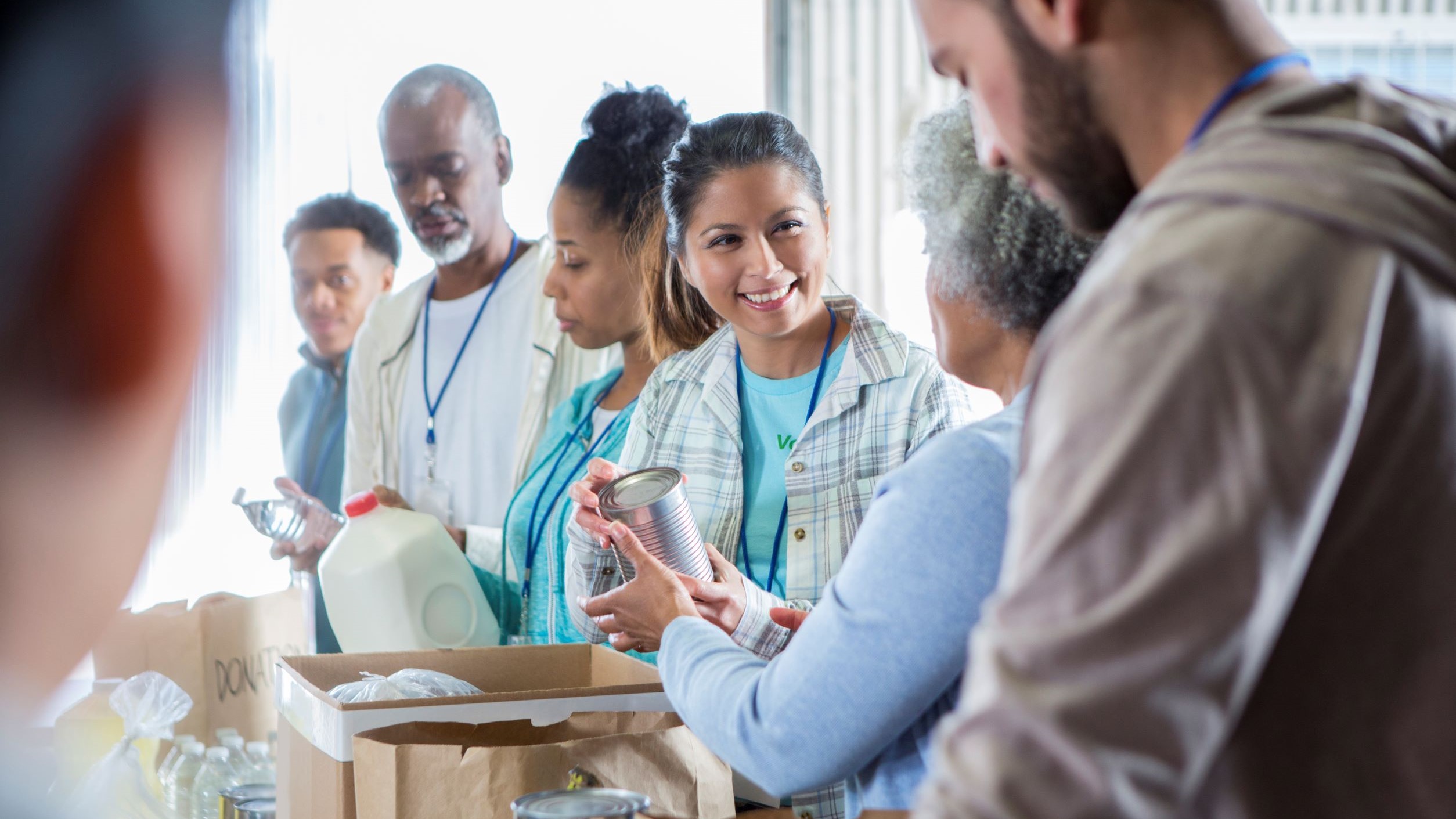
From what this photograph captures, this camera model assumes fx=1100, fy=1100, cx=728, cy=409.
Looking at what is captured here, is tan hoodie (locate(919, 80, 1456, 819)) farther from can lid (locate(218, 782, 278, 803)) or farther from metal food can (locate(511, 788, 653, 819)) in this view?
can lid (locate(218, 782, 278, 803))

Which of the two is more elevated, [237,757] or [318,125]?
[318,125]

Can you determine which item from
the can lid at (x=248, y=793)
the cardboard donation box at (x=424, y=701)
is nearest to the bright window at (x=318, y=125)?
the can lid at (x=248, y=793)

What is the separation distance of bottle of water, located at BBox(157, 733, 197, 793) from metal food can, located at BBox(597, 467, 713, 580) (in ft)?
2.91

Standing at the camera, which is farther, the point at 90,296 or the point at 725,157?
the point at 90,296

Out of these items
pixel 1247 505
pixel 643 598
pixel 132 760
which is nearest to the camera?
pixel 1247 505

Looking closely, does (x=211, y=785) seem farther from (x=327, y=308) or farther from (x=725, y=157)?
(x=327, y=308)

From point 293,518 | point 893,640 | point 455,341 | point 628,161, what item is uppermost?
point 628,161

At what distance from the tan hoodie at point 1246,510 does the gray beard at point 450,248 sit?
2.20m

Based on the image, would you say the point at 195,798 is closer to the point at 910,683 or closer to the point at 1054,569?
the point at 910,683

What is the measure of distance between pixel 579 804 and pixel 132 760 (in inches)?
39.4

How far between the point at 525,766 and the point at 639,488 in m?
0.34

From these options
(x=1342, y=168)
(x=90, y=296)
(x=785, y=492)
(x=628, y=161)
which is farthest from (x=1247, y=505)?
(x=90, y=296)

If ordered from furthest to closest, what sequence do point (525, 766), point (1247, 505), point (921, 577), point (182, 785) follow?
point (182, 785)
point (525, 766)
point (921, 577)
point (1247, 505)

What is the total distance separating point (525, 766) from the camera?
2.97 feet
